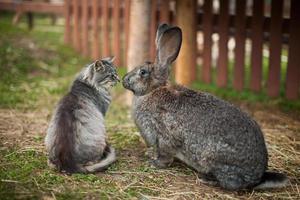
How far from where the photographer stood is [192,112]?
5.35 metres

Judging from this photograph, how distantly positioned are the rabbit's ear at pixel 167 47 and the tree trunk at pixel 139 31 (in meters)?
1.62

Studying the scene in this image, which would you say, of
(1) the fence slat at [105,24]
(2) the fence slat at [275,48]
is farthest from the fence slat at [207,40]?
(1) the fence slat at [105,24]

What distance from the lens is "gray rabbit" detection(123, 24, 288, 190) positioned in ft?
16.6

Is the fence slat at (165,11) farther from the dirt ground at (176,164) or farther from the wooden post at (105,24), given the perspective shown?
the dirt ground at (176,164)

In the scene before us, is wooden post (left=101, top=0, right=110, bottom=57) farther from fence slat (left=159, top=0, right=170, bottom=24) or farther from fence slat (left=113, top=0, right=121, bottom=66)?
fence slat (left=159, top=0, right=170, bottom=24)

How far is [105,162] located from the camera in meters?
5.43

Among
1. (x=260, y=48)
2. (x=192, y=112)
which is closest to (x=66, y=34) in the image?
(x=260, y=48)

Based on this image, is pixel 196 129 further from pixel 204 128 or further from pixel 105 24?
pixel 105 24

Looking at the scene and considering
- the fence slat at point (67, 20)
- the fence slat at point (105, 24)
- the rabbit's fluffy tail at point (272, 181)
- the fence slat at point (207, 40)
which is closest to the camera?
the rabbit's fluffy tail at point (272, 181)

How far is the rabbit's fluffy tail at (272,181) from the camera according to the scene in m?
5.16

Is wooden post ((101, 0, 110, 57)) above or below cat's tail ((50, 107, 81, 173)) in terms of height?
above

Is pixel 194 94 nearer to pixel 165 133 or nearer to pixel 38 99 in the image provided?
pixel 165 133

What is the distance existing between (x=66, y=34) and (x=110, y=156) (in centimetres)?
594

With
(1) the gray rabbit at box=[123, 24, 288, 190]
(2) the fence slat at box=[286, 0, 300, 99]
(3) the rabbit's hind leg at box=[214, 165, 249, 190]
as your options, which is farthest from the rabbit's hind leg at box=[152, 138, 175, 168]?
(2) the fence slat at box=[286, 0, 300, 99]
